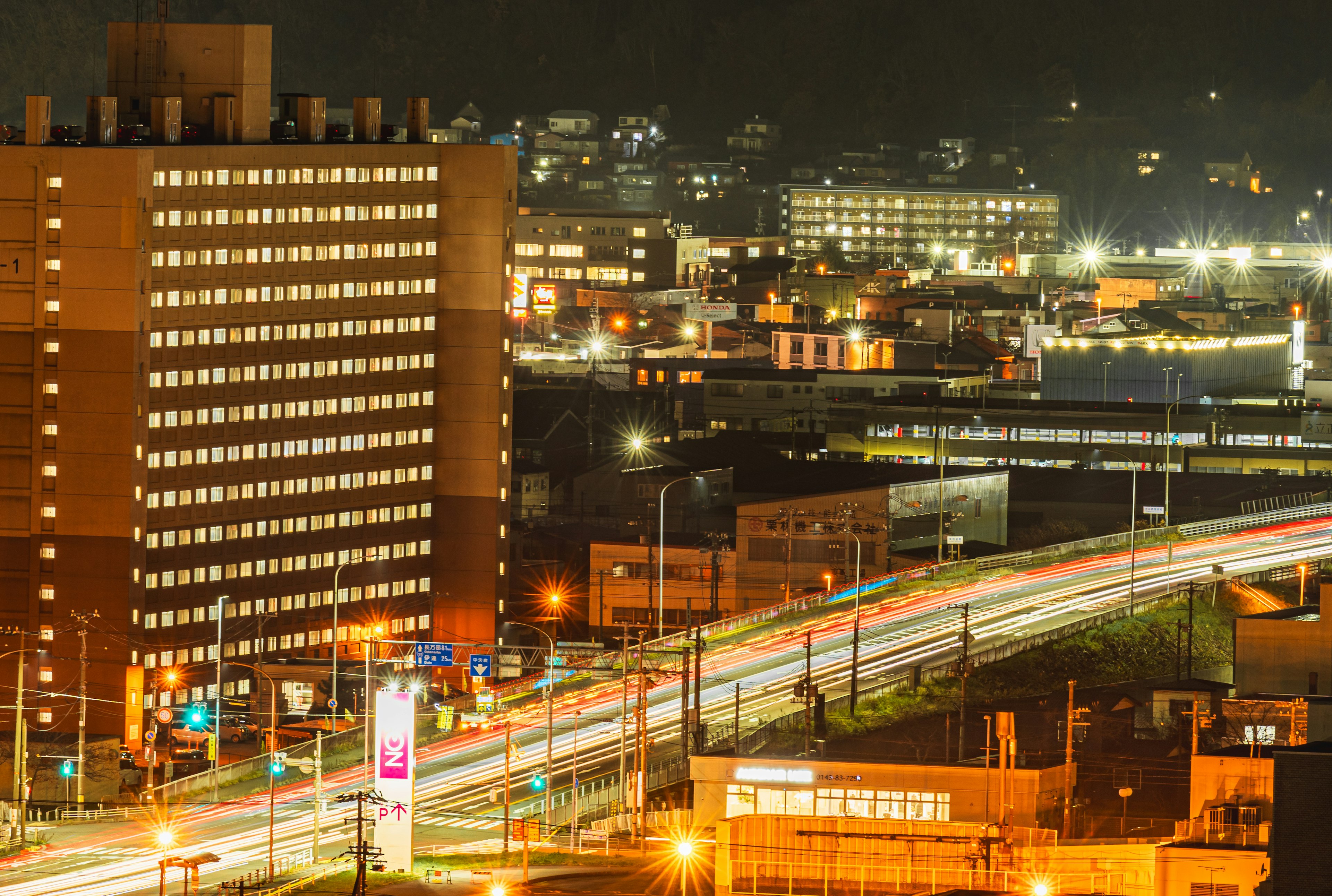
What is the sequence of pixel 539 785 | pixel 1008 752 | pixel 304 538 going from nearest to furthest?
pixel 1008 752, pixel 539 785, pixel 304 538

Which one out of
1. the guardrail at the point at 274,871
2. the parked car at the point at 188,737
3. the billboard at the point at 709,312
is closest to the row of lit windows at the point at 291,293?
the parked car at the point at 188,737

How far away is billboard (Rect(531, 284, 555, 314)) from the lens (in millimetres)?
115625

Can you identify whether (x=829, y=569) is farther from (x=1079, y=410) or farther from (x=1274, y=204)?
(x=1274, y=204)

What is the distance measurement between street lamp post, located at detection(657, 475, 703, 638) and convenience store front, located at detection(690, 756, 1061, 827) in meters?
12.8

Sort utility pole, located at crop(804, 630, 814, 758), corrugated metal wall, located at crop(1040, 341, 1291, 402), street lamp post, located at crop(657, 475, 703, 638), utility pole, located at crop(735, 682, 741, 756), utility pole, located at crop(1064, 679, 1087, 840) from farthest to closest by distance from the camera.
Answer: corrugated metal wall, located at crop(1040, 341, 1291, 402)
street lamp post, located at crop(657, 475, 703, 638)
utility pole, located at crop(804, 630, 814, 758)
utility pole, located at crop(735, 682, 741, 756)
utility pole, located at crop(1064, 679, 1087, 840)

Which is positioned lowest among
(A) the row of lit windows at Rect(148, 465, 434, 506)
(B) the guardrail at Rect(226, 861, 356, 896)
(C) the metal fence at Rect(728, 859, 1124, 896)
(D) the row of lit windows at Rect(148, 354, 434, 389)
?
(B) the guardrail at Rect(226, 861, 356, 896)

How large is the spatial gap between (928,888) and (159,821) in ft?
52.5

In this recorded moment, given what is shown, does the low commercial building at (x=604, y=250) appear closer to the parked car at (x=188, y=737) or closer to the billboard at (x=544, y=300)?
the billboard at (x=544, y=300)

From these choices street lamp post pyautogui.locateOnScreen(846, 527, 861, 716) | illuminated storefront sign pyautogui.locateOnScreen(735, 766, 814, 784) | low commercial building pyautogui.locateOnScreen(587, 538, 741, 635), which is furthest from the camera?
low commercial building pyautogui.locateOnScreen(587, 538, 741, 635)

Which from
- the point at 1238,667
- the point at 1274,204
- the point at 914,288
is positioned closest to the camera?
the point at 1238,667

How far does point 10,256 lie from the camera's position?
58.0 meters

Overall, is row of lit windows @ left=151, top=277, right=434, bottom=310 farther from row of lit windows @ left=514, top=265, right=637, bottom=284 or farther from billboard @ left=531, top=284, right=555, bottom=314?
row of lit windows @ left=514, top=265, right=637, bottom=284

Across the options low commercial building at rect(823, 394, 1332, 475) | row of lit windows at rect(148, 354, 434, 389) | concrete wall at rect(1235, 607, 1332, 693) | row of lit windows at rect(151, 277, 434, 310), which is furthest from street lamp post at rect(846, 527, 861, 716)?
low commercial building at rect(823, 394, 1332, 475)

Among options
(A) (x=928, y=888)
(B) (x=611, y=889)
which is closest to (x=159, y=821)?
(B) (x=611, y=889)
